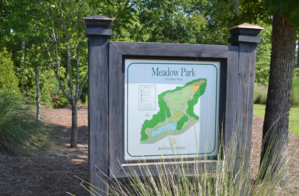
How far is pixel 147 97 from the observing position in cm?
279

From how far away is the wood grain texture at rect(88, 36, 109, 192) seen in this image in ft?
8.68

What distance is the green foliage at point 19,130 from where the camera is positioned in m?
5.75

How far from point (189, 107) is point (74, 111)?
4.37 meters

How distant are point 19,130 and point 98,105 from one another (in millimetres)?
3958

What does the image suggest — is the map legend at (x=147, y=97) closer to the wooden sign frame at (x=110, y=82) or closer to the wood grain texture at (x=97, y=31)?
the wooden sign frame at (x=110, y=82)

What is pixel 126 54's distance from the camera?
267 cm

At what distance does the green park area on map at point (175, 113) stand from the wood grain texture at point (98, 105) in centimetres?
37

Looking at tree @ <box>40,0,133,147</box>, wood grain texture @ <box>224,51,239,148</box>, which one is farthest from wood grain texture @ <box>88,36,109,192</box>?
tree @ <box>40,0,133,147</box>

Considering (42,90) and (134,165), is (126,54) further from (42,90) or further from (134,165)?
(42,90)

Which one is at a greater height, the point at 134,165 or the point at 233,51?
the point at 233,51

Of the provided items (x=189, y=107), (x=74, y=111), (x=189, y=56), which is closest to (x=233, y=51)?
(x=189, y=56)

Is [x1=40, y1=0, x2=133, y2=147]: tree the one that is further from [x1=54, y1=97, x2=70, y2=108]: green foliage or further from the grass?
the grass

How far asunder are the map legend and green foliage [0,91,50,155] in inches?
155

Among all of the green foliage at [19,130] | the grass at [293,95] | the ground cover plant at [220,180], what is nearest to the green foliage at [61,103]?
the green foliage at [19,130]
